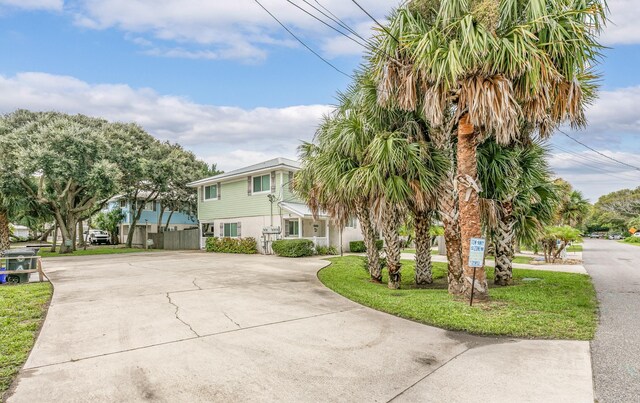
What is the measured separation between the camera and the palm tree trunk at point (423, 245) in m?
10.8

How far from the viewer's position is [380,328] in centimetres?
615

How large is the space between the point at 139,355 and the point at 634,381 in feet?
18.9

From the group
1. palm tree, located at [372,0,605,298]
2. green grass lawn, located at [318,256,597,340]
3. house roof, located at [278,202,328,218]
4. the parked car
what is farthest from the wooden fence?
palm tree, located at [372,0,605,298]

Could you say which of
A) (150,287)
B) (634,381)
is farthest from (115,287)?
(634,381)

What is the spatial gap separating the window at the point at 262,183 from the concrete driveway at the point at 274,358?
15.1 m

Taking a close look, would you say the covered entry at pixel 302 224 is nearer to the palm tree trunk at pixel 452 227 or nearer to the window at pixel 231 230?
the window at pixel 231 230

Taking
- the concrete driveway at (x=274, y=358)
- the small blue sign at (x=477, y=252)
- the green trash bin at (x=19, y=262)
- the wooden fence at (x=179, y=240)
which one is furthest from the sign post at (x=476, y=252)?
the wooden fence at (x=179, y=240)

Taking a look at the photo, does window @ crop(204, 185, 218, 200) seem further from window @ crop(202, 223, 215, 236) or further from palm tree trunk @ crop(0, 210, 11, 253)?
palm tree trunk @ crop(0, 210, 11, 253)

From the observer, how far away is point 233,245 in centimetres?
2361

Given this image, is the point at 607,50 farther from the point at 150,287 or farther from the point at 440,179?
the point at 150,287

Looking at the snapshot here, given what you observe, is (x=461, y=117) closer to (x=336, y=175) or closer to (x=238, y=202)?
(x=336, y=175)

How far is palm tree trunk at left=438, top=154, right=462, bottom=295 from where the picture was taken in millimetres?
8758

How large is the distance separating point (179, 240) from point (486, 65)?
26697 millimetres

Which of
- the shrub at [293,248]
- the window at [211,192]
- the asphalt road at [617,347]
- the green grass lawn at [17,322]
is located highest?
the window at [211,192]
